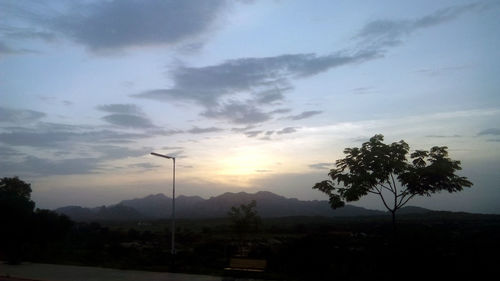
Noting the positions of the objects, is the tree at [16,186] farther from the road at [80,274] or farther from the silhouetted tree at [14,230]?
the road at [80,274]

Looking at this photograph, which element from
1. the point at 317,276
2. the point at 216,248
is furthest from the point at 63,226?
the point at 317,276

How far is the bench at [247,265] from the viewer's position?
15.7m

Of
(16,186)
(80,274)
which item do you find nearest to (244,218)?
(80,274)

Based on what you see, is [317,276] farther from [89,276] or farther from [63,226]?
[63,226]

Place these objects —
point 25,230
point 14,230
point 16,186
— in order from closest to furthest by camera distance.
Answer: point 14,230, point 25,230, point 16,186

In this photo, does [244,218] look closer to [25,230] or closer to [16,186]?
[25,230]

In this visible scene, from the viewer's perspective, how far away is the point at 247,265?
1580 centimetres

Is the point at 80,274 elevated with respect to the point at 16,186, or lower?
lower

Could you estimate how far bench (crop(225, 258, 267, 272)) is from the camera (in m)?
15.7

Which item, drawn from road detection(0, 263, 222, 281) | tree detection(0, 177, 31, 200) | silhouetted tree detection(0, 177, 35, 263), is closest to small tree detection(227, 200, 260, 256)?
road detection(0, 263, 222, 281)

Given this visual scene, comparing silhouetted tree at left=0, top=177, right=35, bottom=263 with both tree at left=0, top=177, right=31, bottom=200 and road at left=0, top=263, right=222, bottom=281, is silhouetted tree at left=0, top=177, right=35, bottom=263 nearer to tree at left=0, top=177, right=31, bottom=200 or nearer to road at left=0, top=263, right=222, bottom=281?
road at left=0, top=263, right=222, bottom=281

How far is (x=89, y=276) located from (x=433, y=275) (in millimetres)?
12453

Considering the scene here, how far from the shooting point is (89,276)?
1797cm

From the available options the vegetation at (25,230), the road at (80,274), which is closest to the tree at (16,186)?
the vegetation at (25,230)
